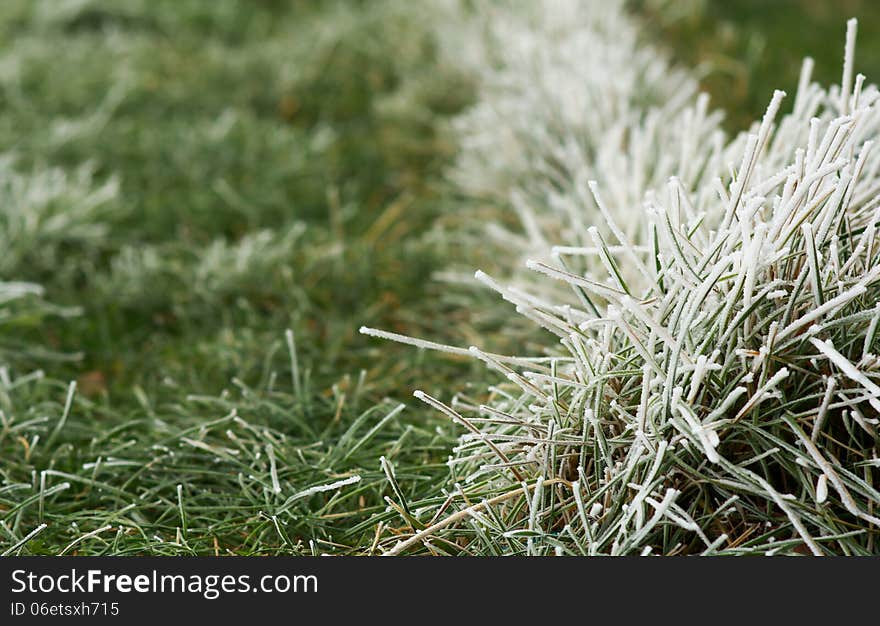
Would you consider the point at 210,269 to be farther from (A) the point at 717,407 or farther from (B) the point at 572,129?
(A) the point at 717,407

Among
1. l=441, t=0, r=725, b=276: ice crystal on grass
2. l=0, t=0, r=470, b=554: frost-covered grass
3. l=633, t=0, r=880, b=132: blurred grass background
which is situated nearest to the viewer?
l=0, t=0, r=470, b=554: frost-covered grass

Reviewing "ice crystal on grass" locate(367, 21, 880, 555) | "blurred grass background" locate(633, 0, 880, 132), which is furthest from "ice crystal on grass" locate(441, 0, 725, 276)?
"ice crystal on grass" locate(367, 21, 880, 555)

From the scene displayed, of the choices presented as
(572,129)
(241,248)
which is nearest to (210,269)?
(241,248)

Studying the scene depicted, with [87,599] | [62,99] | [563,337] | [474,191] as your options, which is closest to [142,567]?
[87,599]

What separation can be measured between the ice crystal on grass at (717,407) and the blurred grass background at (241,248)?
0.25 metres

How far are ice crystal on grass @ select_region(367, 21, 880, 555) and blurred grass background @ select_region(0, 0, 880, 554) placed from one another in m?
0.25

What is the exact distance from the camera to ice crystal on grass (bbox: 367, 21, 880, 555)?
1360 mm

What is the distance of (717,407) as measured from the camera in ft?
4.65

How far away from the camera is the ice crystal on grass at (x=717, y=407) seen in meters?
1.36

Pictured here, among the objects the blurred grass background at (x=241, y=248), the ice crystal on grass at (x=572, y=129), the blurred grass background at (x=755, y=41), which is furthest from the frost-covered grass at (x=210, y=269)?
the blurred grass background at (x=755, y=41)

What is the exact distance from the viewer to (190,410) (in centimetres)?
203

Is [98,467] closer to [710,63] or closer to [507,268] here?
[507,268]

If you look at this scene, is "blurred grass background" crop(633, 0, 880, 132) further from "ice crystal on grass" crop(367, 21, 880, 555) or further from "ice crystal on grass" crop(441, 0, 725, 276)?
"ice crystal on grass" crop(367, 21, 880, 555)

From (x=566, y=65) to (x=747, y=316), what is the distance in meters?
1.81
